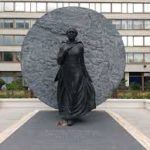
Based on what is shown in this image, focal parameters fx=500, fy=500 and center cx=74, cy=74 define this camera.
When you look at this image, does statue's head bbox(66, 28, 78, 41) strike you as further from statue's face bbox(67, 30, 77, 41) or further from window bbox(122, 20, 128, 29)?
window bbox(122, 20, 128, 29)

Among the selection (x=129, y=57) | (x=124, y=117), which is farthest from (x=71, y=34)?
(x=129, y=57)

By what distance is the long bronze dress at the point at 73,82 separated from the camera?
1145cm

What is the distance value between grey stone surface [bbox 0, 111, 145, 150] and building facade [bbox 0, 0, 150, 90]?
47.1 m

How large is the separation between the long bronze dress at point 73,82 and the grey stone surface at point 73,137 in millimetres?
354

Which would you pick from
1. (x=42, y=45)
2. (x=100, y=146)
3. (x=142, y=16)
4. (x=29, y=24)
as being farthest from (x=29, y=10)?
(x=100, y=146)

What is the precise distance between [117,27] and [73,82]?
4781 cm

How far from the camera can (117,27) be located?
2311 inches

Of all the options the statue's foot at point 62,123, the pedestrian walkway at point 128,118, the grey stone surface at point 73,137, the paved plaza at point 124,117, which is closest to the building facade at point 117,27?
the paved plaza at point 124,117

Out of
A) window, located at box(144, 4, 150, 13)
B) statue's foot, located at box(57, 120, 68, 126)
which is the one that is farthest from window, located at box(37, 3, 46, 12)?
statue's foot, located at box(57, 120, 68, 126)

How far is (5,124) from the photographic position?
12727mm

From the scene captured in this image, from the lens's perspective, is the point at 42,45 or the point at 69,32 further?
the point at 42,45

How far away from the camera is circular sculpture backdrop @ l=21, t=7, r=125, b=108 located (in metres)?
13.4

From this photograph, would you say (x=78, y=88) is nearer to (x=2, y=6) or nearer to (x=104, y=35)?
(x=104, y=35)

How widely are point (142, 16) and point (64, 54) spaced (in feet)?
161
